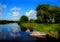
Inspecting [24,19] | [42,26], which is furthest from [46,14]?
[24,19]

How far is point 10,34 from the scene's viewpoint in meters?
5.34

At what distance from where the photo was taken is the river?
534 cm

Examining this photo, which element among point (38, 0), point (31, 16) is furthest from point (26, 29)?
point (38, 0)

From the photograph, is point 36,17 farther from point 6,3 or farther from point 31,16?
point 6,3

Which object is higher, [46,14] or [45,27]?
[46,14]

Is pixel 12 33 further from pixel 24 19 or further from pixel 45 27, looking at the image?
pixel 45 27

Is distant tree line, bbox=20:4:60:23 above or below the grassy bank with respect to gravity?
above

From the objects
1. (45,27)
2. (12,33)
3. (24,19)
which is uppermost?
(24,19)

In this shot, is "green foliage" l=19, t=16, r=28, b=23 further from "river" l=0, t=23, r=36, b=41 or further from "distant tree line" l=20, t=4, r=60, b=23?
"river" l=0, t=23, r=36, b=41

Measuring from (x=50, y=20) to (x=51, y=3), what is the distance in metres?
0.37

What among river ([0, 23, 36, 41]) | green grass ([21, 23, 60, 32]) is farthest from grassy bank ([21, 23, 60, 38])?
river ([0, 23, 36, 41])

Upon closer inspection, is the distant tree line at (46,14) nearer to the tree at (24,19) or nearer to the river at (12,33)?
the tree at (24,19)

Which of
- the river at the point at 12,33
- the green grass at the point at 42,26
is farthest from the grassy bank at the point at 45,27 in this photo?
the river at the point at 12,33

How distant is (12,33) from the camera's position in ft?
17.5
